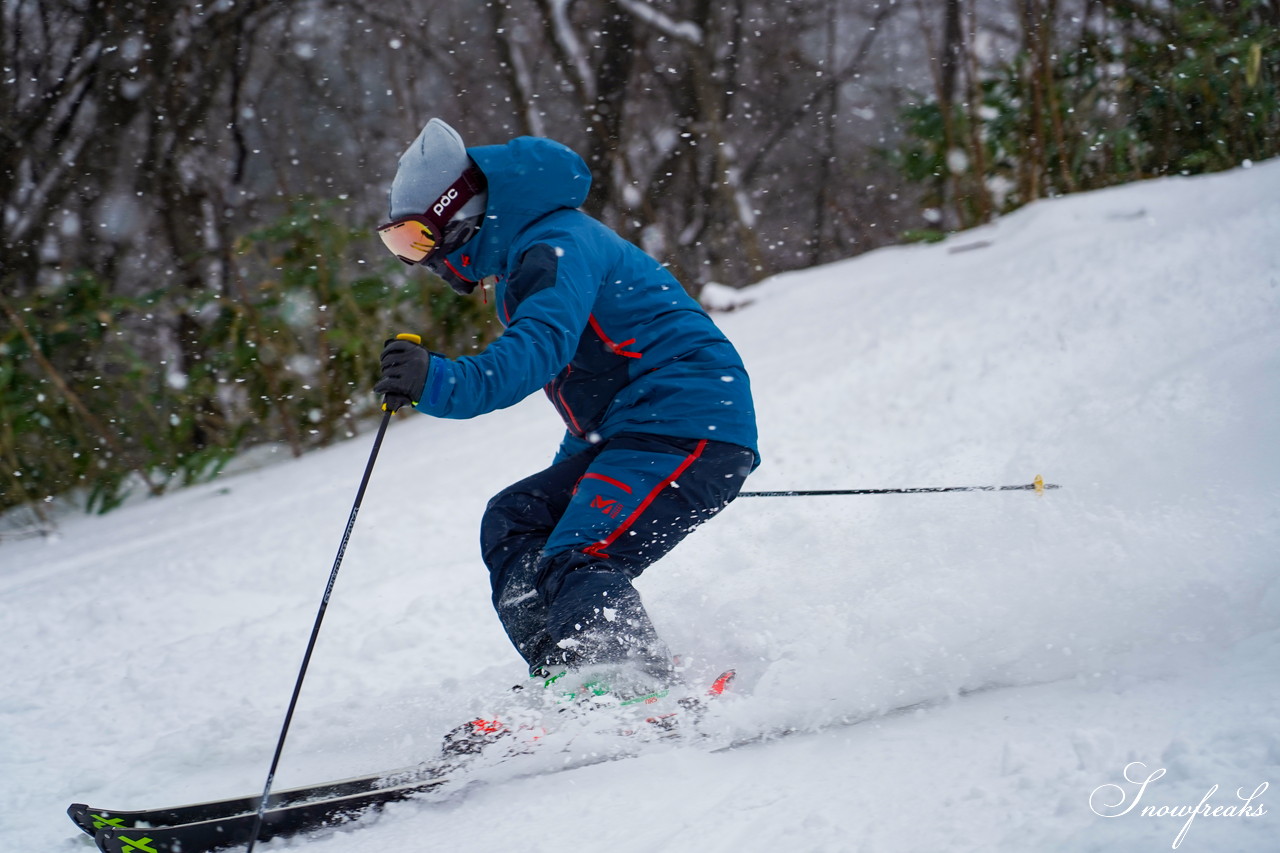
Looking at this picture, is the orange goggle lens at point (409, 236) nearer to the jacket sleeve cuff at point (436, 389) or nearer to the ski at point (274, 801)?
the jacket sleeve cuff at point (436, 389)

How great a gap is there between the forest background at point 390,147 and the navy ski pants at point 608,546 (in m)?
4.53

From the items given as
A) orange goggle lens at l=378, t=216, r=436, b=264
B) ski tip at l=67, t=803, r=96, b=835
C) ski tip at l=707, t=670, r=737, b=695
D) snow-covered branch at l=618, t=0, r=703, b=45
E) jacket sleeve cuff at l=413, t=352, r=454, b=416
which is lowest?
ski tip at l=707, t=670, r=737, b=695

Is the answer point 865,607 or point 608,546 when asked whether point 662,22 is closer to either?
point 865,607

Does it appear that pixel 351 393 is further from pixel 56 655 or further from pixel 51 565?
pixel 56 655

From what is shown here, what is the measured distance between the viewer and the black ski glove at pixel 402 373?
73.9 inches

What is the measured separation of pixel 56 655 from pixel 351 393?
347 centimetres

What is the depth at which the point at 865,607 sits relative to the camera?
2586 mm

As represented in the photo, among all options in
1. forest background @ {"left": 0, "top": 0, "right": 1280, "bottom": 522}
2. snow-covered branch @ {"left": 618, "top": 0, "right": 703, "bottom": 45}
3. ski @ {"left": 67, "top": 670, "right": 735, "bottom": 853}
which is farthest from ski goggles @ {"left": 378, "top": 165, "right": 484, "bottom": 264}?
snow-covered branch @ {"left": 618, "top": 0, "right": 703, "bottom": 45}

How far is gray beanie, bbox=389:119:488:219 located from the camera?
7.43 ft

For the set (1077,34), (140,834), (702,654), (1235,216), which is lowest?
(702,654)

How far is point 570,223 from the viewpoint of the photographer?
89.4 inches

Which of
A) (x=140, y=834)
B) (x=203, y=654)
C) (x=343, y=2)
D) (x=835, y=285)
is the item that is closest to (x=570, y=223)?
(x=140, y=834)

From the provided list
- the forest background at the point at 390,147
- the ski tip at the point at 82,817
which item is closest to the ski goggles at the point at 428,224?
the ski tip at the point at 82,817

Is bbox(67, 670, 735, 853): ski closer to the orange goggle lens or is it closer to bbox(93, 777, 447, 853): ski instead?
bbox(93, 777, 447, 853): ski
